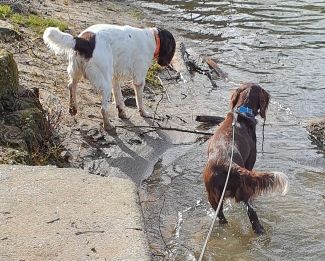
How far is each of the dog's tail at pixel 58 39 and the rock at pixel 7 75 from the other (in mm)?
681

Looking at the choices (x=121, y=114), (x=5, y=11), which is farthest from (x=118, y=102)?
(x=5, y=11)

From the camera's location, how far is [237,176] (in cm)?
463

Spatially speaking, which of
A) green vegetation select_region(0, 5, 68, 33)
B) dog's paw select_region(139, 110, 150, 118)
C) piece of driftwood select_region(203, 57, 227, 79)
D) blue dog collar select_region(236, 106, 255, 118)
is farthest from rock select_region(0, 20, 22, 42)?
blue dog collar select_region(236, 106, 255, 118)

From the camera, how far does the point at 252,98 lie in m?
5.91

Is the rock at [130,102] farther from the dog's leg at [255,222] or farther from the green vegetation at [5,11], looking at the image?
the dog's leg at [255,222]

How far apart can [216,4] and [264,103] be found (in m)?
11.3

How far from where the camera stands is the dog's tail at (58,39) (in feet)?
21.8

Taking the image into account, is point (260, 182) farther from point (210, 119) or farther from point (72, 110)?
point (210, 119)

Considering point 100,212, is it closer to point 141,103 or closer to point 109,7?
point 141,103

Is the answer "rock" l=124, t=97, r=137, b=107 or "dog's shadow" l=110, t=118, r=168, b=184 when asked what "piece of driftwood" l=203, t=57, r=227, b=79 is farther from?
"dog's shadow" l=110, t=118, r=168, b=184

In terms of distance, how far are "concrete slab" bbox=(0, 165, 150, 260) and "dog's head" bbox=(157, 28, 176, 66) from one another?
393 centimetres

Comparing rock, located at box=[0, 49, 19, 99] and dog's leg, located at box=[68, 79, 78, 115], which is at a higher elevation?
rock, located at box=[0, 49, 19, 99]

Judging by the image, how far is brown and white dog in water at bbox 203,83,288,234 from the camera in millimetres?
4523

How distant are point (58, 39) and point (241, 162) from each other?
2.81m
